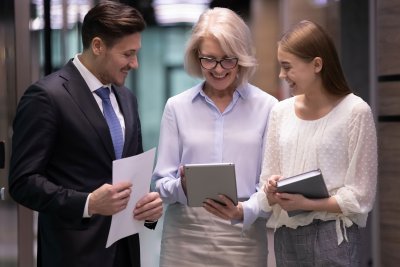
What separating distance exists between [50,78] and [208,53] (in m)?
0.64

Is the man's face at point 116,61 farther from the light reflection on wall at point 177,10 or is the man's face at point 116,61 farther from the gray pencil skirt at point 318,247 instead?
the light reflection on wall at point 177,10

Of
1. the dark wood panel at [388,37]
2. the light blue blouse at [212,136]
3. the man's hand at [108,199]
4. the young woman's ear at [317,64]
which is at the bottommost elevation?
the man's hand at [108,199]

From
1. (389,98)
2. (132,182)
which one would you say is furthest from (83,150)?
(389,98)

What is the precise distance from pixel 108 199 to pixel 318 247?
71cm

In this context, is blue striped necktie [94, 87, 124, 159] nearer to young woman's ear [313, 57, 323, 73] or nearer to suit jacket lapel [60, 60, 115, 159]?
suit jacket lapel [60, 60, 115, 159]

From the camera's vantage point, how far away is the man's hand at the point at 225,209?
256 centimetres

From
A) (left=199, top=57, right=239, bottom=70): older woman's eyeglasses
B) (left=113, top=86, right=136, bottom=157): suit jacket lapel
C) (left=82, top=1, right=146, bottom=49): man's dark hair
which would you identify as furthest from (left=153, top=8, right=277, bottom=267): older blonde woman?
(left=82, top=1, right=146, bottom=49): man's dark hair

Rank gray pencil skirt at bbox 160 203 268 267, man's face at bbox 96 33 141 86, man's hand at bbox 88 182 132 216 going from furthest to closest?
gray pencil skirt at bbox 160 203 268 267 < man's face at bbox 96 33 141 86 < man's hand at bbox 88 182 132 216

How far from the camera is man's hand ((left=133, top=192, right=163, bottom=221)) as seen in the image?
8.06 ft

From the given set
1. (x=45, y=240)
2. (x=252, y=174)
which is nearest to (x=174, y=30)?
(x=252, y=174)

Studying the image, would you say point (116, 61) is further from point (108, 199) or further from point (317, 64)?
point (317, 64)

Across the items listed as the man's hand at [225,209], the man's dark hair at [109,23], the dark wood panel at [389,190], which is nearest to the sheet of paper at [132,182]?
the man's hand at [225,209]

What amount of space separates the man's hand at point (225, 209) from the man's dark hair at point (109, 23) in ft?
2.20

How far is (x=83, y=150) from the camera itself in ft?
7.80
